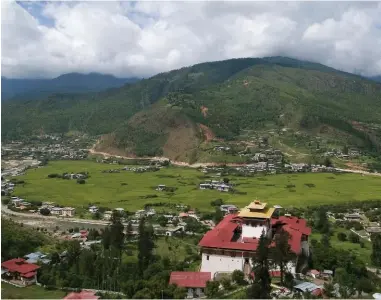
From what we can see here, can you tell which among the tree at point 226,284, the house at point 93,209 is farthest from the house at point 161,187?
the tree at point 226,284

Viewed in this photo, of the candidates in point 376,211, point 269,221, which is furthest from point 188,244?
point 376,211

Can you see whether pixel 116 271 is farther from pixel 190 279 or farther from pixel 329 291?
pixel 329 291


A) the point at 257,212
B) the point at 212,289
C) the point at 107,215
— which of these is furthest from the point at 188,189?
the point at 212,289

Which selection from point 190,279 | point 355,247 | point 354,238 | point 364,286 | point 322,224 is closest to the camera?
point 364,286

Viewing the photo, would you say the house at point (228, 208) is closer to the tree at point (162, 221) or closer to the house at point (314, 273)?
the tree at point (162, 221)

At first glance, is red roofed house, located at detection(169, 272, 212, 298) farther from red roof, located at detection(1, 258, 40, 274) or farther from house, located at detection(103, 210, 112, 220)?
house, located at detection(103, 210, 112, 220)

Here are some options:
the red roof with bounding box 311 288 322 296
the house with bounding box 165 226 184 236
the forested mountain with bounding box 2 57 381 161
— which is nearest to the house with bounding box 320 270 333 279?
the red roof with bounding box 311 288 322 296
